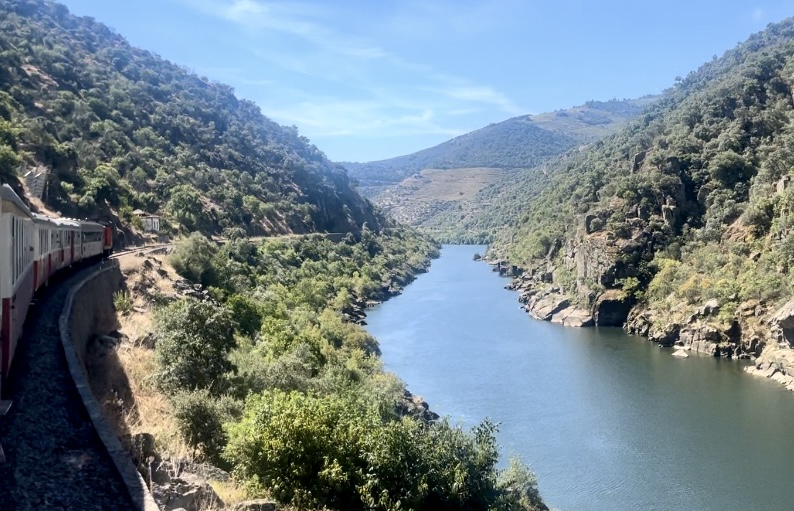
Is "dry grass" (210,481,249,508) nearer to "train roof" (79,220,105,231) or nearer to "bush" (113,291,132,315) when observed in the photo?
"bush" (113,291,132,315)

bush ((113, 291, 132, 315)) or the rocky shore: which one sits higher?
bush ((113, 291, 132, 315))

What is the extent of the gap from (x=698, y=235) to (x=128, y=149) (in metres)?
62.3

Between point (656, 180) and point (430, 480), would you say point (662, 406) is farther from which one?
point (656, 180)

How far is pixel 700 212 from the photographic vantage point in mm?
70875

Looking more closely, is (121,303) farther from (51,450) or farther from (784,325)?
(784,325)

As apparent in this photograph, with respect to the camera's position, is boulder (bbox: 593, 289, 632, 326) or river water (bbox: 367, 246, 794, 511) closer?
river water (bbox: 367, 246, 794, 511)

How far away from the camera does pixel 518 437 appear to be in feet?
107

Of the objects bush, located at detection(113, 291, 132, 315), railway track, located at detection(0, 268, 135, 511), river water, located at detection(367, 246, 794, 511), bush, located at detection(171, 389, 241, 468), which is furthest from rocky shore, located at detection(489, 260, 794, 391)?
railway track, located at detection(0, 268, 135, 511)

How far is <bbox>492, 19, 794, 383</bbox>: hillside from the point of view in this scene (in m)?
51.9

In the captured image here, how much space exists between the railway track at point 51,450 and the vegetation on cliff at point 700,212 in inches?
2024

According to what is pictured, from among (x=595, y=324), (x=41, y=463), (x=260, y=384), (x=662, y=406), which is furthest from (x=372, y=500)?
(x=595, y=324)

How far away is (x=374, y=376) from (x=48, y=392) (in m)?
23.8

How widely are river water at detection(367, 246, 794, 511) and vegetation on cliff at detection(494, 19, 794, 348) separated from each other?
731 cm

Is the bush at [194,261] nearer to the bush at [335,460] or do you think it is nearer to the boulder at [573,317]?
the bush at [335,460]
